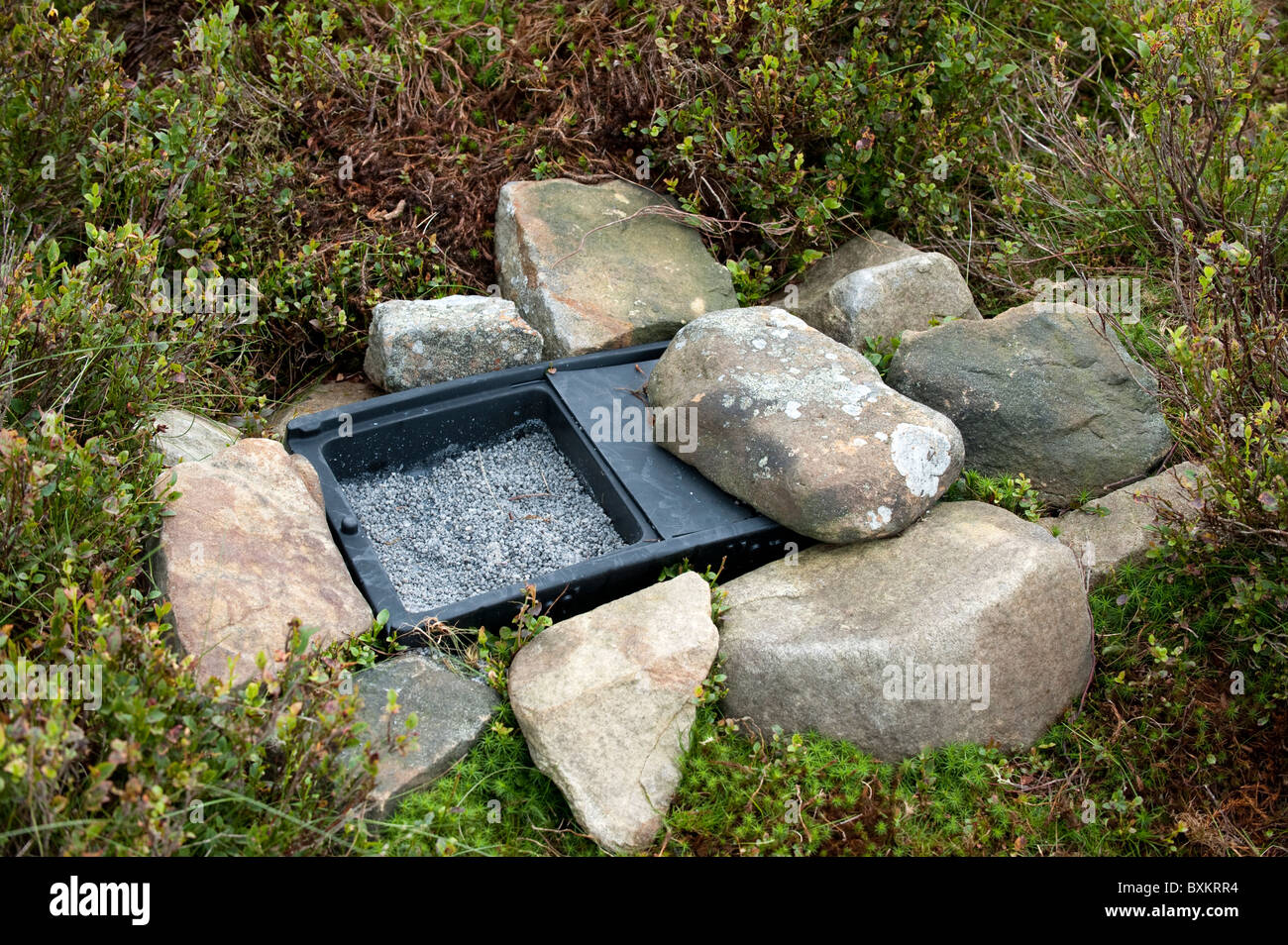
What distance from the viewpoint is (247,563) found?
3.34m

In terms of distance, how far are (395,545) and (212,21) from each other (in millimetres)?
2399

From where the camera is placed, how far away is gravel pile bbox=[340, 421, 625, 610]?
12.4ft

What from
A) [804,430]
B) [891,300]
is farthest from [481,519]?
[891,300]

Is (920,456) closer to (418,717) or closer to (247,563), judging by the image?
(418,717)

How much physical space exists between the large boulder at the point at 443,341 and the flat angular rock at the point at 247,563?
2.35 feet

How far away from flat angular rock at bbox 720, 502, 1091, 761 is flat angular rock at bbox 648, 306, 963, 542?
20cm

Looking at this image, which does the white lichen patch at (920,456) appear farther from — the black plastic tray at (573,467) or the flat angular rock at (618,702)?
the flat angular rock at (618,702)

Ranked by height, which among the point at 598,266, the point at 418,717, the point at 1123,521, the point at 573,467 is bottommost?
the point at 418,717

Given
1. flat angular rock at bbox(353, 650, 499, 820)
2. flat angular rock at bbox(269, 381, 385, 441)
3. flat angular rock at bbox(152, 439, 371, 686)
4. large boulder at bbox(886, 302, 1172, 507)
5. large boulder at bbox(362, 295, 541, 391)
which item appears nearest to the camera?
flat angular rock at bbox(353, 650, 499, 820)

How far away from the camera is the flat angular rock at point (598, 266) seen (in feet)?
14.9

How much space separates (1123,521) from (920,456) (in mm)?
821

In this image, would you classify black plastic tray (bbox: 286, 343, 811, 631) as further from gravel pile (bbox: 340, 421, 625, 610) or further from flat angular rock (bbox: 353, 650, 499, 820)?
flat angular rock (bbox: 353, 650, 499, 820)

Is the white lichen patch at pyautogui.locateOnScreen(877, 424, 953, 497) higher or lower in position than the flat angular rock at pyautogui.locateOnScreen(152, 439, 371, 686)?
higher

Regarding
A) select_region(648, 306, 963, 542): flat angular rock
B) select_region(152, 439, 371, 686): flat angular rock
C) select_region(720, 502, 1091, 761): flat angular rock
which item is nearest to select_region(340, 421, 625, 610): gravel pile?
select_region(152, 439, 371, 686): flat angular rock
